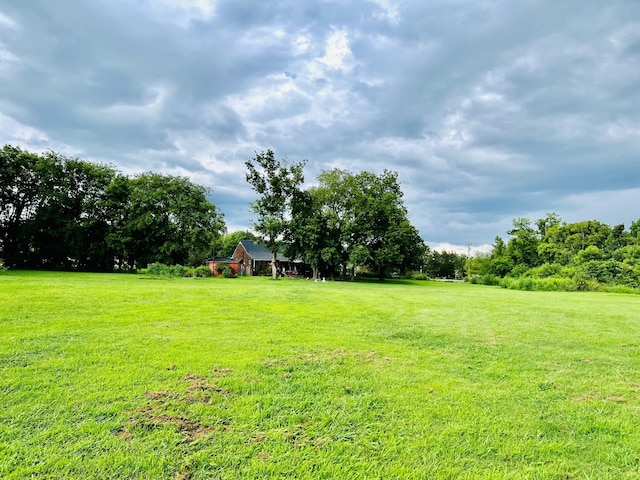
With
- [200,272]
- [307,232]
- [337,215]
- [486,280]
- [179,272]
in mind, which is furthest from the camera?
[486,280]

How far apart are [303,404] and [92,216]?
37878 mm

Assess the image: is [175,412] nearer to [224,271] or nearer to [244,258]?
[224,271]

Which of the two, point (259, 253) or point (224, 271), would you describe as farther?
point (259, 253)

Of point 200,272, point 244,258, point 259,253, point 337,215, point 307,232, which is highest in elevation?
point 337,215

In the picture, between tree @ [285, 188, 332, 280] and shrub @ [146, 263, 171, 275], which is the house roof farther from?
shrub @ [146, 263, 171, 275]

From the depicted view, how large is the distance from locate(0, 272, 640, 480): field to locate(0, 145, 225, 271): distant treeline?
29421mm

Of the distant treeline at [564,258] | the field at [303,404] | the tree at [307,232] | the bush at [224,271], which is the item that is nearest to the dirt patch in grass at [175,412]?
the field at [303,404]

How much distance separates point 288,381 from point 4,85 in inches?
976

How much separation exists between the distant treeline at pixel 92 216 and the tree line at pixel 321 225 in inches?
283

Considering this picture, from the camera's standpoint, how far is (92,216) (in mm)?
33281

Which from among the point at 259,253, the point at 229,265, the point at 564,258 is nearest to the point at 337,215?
the point at 259,253

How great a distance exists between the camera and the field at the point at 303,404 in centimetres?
242

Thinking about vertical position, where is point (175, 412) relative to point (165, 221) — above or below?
below

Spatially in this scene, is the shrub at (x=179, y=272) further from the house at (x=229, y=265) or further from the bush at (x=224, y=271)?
the house at (x=229, y=265)
